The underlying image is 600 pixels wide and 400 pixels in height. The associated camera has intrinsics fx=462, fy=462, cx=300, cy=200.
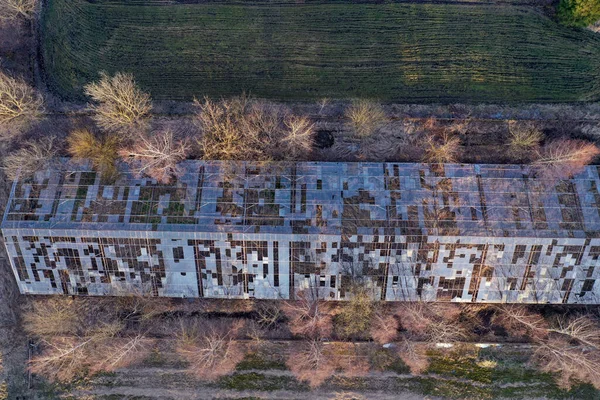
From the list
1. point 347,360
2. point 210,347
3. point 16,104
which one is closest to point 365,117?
point 347,360

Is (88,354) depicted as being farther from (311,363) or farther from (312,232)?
(312,232)

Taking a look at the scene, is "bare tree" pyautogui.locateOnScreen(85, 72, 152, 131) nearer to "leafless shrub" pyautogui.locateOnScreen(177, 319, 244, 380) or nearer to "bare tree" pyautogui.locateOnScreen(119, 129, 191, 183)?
"bare tree" pyautogui.locateOnScreen(119, 129, 191, 183)

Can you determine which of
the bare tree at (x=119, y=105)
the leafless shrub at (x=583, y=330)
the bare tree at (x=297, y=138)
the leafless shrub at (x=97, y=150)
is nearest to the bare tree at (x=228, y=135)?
the bare tree at (x=297, y=138)

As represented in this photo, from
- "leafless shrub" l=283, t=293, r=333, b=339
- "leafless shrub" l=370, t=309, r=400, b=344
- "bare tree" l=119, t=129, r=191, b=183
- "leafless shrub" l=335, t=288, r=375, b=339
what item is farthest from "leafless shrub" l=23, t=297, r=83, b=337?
"leafless shrub" l=370, t=309, r=400, b=344

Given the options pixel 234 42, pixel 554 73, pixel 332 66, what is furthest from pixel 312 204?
pixel 554 73

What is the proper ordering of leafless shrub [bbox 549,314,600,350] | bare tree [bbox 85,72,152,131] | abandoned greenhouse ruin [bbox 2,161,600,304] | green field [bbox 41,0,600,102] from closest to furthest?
bare tree [bbox 85,72,152,131]
leafless shrub [bbox 549,314,600,350]
abandoned greenhouse ruin [bbox 2,161,600,304]
green field [bbox 41,0,600,102]

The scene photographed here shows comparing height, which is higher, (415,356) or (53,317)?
(53,317)

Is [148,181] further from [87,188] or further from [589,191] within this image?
[589,191]
